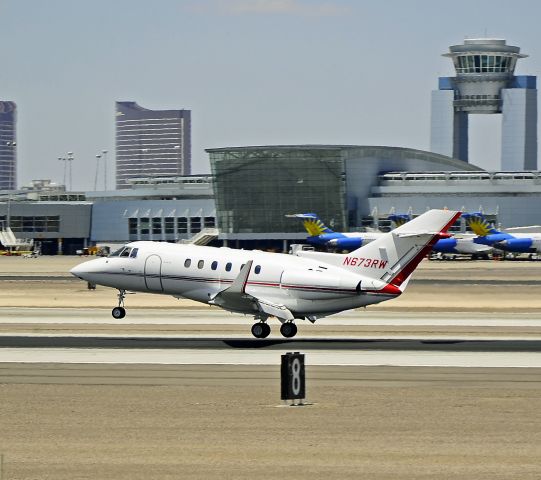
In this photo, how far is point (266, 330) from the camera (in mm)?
47688

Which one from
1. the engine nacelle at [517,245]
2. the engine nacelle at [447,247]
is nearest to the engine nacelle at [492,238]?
Result: the engine nacelle at [517,245]

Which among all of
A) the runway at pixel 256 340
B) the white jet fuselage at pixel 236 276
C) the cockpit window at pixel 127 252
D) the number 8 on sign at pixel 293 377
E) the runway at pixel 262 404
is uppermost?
the cockpit window at pixel 127 252

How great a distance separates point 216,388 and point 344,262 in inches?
619

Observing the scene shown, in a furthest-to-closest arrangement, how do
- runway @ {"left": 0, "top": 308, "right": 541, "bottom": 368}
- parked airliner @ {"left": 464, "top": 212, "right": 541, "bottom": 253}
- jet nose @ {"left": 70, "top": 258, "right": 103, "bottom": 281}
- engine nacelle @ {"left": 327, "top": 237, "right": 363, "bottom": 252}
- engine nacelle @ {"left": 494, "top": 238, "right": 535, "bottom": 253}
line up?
engine nacelle @ {"left": 327, "top": 237, "right": 363, "bottom": 252}
parked airliner @ {"left": 464, "top": 212, "right": 541, "bottom": 253}
engine nacelle @ {"left": 494, "top": 238, "right": 535, "bottom": 253}
jet nose @ {"left": 70, "top": 258, "right": 103, "bottom": 281}
runway @ {"left": 0, "top": 308, "right": 541, "bottom": 368}

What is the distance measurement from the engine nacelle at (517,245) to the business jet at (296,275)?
123844mm

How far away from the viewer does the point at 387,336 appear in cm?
4981

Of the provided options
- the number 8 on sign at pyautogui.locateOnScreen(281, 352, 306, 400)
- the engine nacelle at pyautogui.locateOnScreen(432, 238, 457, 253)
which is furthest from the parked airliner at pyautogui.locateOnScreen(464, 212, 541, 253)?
the number 8 on sign at pyautogui.locateOnScreen(281, 352, 306, 400)

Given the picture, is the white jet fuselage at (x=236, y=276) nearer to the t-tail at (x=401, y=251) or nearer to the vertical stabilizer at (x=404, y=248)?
the t-tail at (x=401, y=251)

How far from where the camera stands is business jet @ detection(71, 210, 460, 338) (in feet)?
155

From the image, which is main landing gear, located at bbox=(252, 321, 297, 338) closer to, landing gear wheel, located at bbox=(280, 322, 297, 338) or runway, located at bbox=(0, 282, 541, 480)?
landing gear wheel, located at bbox=(280, 322, 297, 338)

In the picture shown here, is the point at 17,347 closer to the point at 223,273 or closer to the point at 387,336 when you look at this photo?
the point at 223,273

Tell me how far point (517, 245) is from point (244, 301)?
127639 mm

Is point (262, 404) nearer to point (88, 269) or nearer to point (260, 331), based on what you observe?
point (260, 331)

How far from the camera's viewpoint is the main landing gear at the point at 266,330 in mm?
47656
